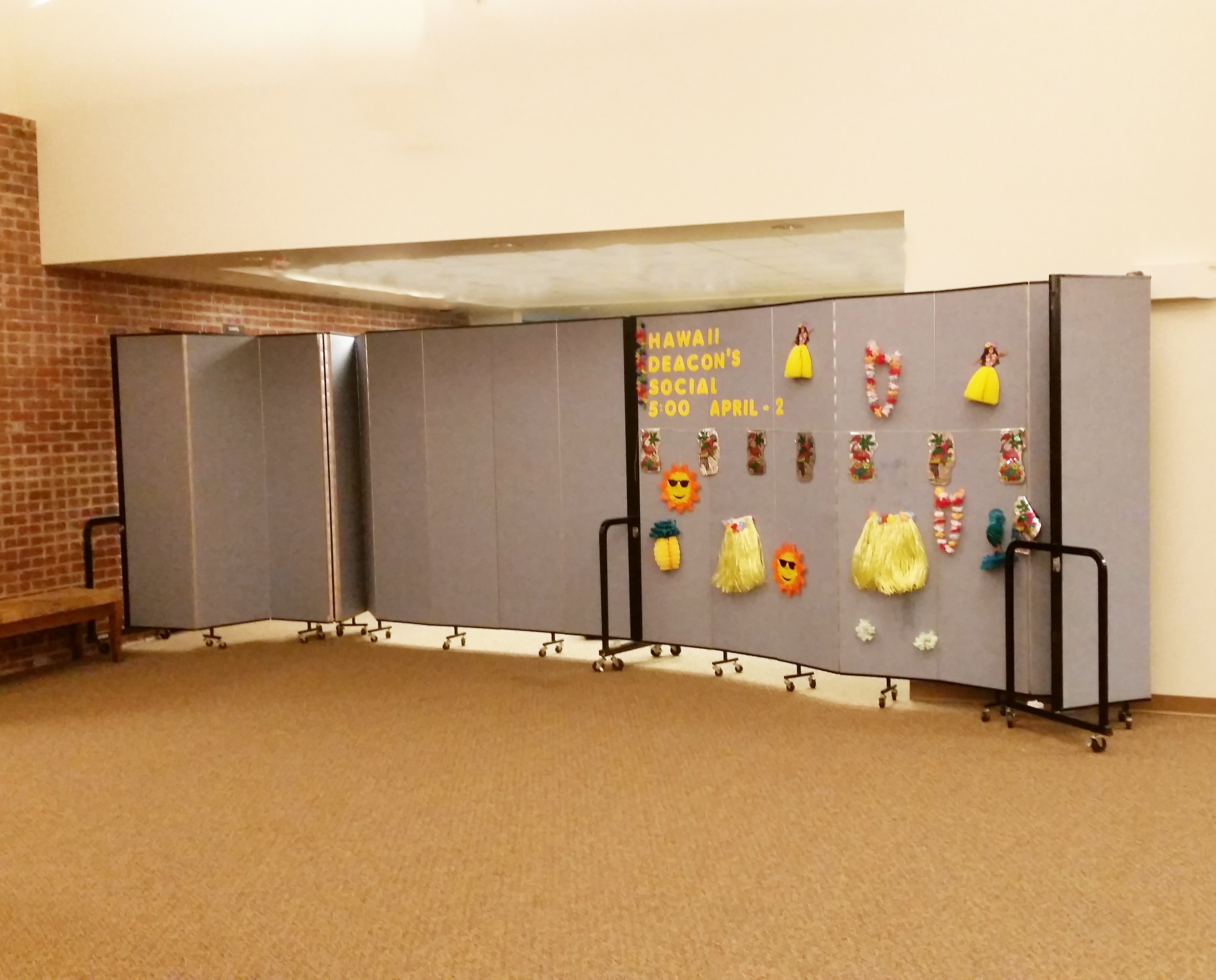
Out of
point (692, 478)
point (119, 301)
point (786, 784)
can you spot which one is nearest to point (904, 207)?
point (692, 478)

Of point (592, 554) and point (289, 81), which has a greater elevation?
point (289, 81)

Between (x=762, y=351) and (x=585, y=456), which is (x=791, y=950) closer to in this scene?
(x=762, y=351)

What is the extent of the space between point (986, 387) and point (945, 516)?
69cm

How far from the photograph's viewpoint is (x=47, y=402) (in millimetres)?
7988

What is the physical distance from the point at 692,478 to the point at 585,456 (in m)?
0.81

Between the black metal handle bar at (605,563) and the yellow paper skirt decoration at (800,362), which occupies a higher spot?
the yellow paper skirt decoration at (800,362)

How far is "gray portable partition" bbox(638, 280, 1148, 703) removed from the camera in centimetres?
564

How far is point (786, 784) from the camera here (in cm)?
500

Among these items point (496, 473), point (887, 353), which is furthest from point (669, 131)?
point (496, 473)

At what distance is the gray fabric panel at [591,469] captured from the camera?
289 inches

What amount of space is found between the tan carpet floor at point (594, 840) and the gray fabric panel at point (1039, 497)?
331mm


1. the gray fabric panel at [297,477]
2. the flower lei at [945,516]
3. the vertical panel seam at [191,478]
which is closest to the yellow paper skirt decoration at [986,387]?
the flower lei at [945,516]

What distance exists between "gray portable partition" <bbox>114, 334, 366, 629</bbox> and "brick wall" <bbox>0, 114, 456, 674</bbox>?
0.74ft

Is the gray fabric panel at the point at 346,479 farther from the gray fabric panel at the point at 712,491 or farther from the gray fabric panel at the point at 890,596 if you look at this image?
the gray fabric panel at the point at 890,596
